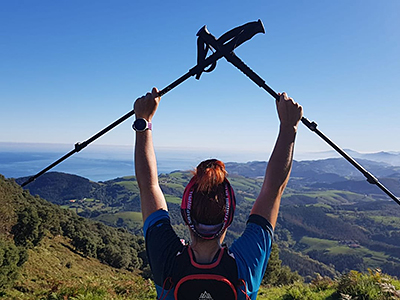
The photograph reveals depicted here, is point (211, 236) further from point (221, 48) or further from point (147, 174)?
point (221, 48)

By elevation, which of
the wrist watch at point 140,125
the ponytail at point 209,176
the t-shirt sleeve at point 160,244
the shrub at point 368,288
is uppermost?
the wrist watch at point 140,125

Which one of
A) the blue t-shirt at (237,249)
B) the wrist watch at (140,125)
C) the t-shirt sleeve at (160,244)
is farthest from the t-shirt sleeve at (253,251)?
the wrist watch at (140,125)

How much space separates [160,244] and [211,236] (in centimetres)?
34

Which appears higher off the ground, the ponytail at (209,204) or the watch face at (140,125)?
the watch face at (140,125)

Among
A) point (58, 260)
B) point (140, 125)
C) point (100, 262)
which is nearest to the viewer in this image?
point (140, 125)

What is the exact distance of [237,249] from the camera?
1.78 meters

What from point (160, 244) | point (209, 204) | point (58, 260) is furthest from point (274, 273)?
point (209, 204)

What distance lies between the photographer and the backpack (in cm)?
162

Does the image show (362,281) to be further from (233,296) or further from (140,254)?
(140,254)

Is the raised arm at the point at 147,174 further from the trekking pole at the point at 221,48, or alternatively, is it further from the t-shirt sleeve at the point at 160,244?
the trekking pole at the point at 221,48

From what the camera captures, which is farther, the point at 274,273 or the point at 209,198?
the point at 274,273

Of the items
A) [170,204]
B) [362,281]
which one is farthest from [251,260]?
[170,204]

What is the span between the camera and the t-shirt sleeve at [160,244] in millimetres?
Answer: 1728

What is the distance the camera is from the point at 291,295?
9.48 metres
